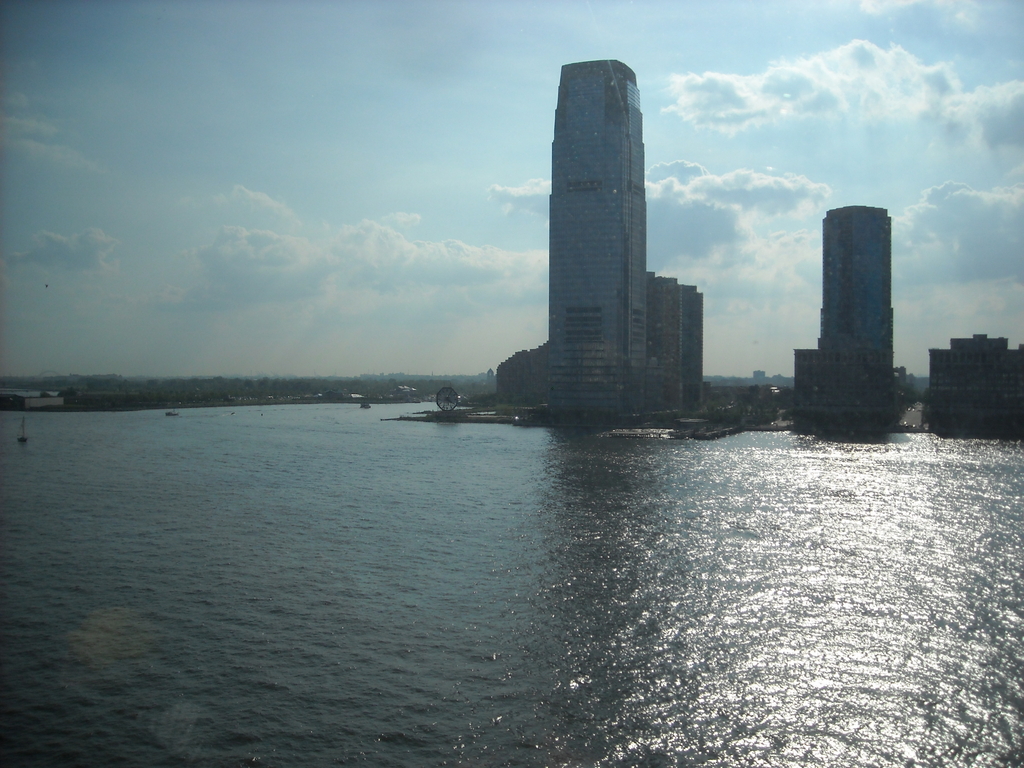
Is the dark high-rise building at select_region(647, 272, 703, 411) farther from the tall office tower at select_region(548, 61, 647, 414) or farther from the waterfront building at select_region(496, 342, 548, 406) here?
the waterfront building at select_region(496, 342, 548, 406)

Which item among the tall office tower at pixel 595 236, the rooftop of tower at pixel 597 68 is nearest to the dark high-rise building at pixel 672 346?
the tall office tower at pixel 595 236

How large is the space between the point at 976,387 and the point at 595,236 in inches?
2698

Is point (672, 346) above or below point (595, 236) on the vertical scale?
below

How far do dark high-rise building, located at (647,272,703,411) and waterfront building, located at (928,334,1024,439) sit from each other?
48.5 meters

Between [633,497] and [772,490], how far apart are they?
11.9 meters

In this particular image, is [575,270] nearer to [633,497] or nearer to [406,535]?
[633,497]

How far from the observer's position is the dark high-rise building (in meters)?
156

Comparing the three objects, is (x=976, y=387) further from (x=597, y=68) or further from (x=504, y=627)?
(x=504, y=627)

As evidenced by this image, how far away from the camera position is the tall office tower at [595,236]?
5290 inches

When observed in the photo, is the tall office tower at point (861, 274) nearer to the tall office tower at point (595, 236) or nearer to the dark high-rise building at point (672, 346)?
the dark high-rise building at point (672, 346)

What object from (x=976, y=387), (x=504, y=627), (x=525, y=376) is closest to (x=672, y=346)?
(x=525, y=376)

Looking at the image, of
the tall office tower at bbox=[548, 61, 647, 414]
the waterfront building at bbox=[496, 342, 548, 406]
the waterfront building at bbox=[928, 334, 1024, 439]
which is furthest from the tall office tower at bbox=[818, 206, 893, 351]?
the waterfront building at bbox=[496, 342, 548, 406]

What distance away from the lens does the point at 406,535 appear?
3681cm

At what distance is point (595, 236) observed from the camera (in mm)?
135125
